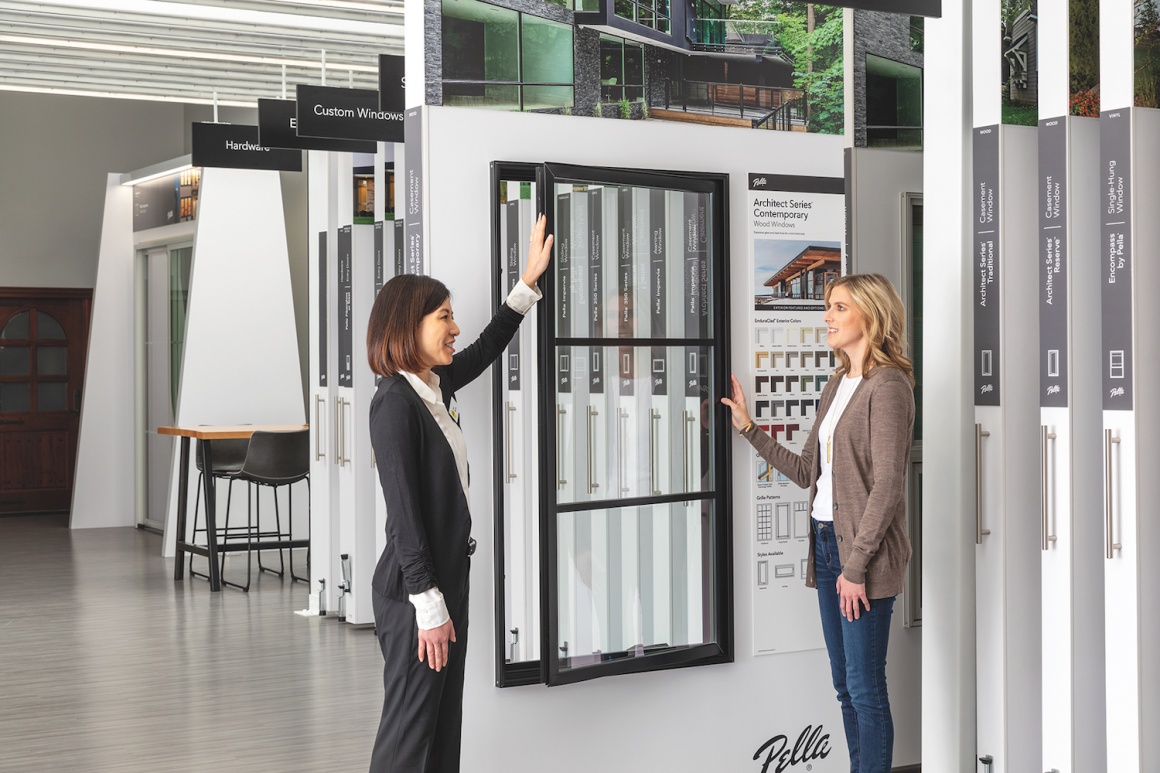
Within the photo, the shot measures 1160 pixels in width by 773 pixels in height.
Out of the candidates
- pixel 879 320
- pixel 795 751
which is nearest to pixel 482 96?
pixel 879 320

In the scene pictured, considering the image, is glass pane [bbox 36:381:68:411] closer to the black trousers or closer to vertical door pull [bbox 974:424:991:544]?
the black trousers

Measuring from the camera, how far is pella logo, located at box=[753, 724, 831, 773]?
428 cm

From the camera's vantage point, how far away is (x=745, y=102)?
425cm

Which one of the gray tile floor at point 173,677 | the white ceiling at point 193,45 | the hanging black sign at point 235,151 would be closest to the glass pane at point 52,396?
the gray tile floor at point 173,677

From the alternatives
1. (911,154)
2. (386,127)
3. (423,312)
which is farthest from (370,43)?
(423,312)

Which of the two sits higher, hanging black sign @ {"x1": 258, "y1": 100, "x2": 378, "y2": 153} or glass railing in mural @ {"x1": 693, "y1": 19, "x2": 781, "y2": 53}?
hanging black sign @ {"x1": 258, "y1": 100, "x2": 378, "y2": 153}

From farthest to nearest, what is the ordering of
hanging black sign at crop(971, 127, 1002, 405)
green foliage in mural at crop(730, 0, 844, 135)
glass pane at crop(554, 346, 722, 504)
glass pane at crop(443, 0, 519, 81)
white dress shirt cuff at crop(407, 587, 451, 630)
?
green foliage in mural at crop(730, 0, 844, 135) < glass pane at crop(554, 346, 722, 504) < glass pane at crop(443, 0, 519, 81) < hanging black sign at crop(971, 127, 1002, 405) < white dress shirt cuff at crop(407, 587, 451, 630)

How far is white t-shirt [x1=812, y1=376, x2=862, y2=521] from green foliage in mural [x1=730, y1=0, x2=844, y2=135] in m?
1.18

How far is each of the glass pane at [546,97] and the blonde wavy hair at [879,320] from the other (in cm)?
107

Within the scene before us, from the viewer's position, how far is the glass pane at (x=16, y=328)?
Result: 12.8 meters

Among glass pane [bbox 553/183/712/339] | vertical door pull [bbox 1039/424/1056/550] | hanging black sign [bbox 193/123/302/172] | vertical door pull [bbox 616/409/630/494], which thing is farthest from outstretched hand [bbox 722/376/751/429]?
hanging black sign [bbox 193/123/302/172]

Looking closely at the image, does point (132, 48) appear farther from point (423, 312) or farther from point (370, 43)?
point (423, 312)

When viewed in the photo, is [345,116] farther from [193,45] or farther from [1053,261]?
[1053,261]

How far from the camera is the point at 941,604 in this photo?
12.4ft
